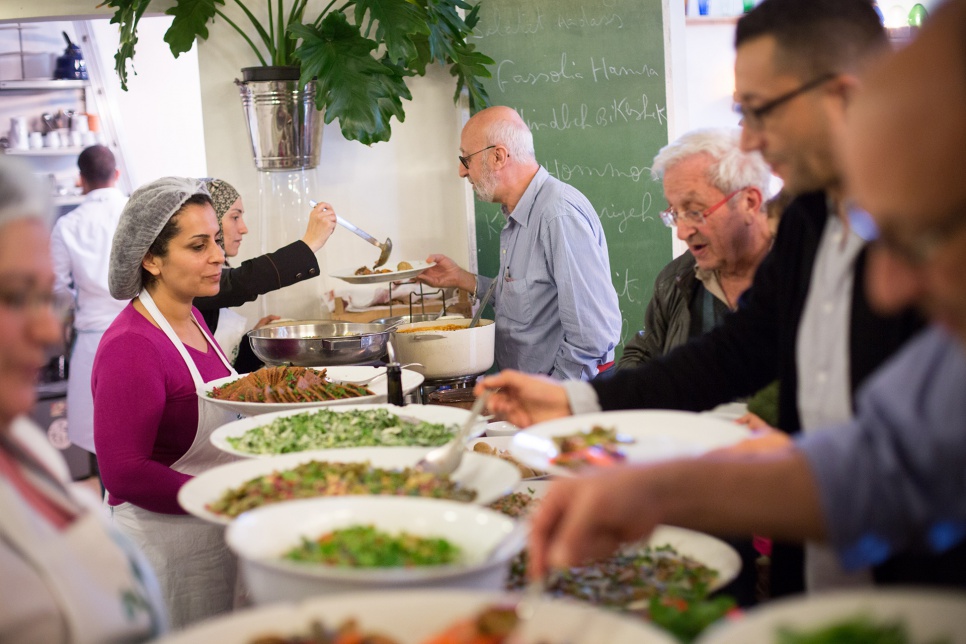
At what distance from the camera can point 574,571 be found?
1753 millimetres

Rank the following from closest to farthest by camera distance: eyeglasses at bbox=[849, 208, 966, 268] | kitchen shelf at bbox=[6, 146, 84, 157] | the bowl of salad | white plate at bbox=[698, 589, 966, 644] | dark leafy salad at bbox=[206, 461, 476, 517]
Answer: eyeglasses at bbox=[849, 208, 966, 268] < white plate at bbox=[698, 589, 966, 644] < the bowl of salad < dark leafy salad at bbox=[206, 461, 476, 517] < kitchen shelf at bbox=[6, 146, 84, 157]

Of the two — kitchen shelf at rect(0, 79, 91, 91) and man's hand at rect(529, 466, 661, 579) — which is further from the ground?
kitchen shelf at rect(0, 79, 91, 91)

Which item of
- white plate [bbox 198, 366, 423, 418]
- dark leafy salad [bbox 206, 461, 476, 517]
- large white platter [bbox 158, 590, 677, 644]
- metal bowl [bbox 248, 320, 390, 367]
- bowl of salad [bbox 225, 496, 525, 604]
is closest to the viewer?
large white platter [bbox 158, 590, 677, 644]

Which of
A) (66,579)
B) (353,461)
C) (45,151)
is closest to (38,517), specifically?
(66,579)

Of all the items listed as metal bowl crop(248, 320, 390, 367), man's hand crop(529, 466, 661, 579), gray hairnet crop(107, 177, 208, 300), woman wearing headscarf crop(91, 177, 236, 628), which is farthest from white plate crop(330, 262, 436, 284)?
man's hand crop(529, 466, 661, 579)

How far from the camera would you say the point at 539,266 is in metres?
4.30

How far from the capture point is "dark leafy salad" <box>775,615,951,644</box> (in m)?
0.93

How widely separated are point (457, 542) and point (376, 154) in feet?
14.1

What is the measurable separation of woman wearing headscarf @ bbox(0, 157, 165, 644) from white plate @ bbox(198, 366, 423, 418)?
4.03ft

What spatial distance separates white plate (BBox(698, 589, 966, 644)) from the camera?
0.94 meters

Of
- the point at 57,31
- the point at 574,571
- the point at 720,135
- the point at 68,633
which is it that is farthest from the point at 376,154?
the point at 68,633

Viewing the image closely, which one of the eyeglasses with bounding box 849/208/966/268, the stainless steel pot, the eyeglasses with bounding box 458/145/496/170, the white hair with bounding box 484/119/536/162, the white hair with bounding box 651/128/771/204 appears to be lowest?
the stainless steel pot

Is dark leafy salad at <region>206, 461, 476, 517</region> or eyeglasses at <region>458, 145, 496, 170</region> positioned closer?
dark leafy salad at <region>206, 461, 476, 517</region>

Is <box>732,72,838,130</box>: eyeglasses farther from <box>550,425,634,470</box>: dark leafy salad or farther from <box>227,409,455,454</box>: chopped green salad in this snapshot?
<box>227,409,455,454</box>: chopped green salad
